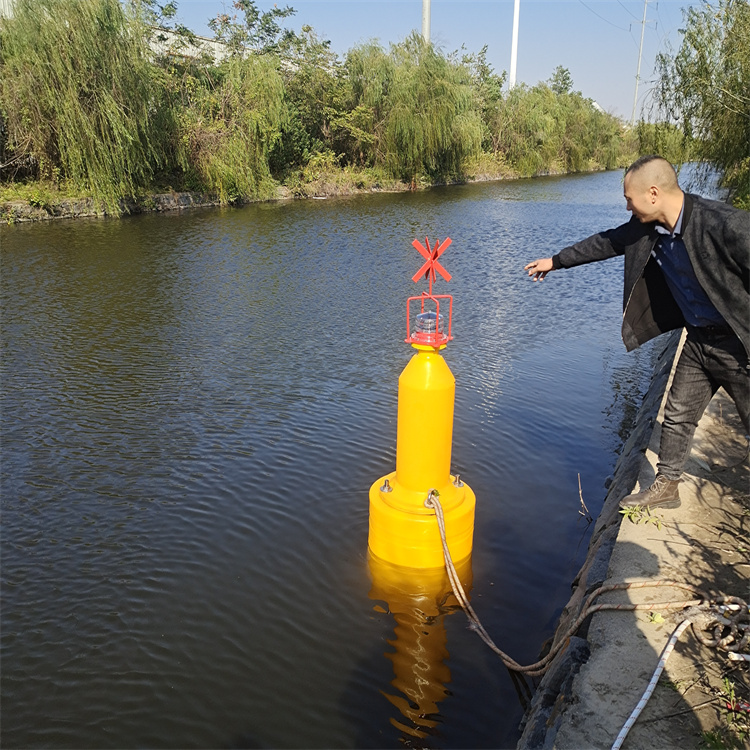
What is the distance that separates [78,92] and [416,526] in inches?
831

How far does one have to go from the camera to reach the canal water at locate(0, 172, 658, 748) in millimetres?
3434

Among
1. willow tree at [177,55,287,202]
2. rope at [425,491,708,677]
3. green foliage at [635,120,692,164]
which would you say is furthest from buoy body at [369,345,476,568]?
willow tree at [177,55,287,202]

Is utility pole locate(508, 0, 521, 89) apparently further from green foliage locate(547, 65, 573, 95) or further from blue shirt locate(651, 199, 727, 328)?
blue shirt locate(651, 199, 727, 328)

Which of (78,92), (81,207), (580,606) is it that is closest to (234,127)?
(78,92)

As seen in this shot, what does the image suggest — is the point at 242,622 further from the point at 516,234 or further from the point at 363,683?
the point at 516,234

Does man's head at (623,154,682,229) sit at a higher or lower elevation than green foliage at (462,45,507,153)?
lower

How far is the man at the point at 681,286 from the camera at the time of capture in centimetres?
332

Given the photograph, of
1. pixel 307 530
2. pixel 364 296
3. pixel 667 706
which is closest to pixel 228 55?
pixel 364 296

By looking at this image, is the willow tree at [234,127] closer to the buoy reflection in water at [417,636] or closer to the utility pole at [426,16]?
the utility pole at [426,16]

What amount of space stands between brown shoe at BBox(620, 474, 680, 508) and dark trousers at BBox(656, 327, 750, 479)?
1.8 inches

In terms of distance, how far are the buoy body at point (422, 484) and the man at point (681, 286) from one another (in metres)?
0.98

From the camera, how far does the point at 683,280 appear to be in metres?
3.59

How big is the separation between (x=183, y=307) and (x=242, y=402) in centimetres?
454

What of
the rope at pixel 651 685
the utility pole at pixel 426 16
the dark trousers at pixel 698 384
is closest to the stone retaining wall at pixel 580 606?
the rope at pixel 651 685
